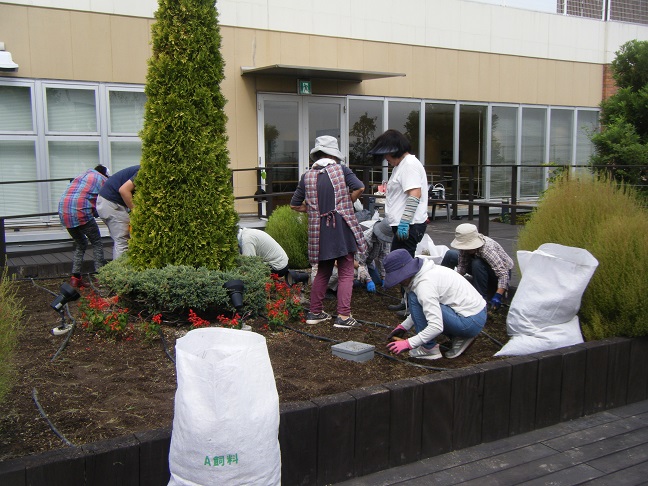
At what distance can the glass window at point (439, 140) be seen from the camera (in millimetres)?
14773

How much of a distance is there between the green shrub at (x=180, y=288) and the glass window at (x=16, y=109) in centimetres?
608

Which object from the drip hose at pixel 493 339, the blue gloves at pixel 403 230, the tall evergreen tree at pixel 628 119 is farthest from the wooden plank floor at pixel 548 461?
the tall evergreen tree at pixel 628 119

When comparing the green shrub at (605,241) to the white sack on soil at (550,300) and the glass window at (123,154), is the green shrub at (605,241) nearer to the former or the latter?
the white sack on soil at (550,300)

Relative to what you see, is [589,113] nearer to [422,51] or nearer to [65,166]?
[422,51]

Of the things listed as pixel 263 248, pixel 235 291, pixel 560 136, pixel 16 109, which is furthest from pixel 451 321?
pixel 560 136

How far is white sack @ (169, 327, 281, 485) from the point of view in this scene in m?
2.65

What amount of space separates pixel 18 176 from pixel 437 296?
835 centimetres

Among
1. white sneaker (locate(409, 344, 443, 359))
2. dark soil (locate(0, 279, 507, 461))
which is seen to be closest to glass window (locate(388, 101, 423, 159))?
dark soil (locate(0, 279, 507, 461))

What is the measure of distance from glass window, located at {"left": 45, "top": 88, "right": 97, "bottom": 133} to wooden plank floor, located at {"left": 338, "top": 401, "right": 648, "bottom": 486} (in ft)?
29.8

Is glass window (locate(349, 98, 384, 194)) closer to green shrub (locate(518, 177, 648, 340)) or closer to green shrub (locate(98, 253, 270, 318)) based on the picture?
green shrub (locate(518, 177, 648, 340))

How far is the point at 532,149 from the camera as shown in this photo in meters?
16.5

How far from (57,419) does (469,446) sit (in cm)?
230

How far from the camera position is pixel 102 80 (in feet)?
35.7

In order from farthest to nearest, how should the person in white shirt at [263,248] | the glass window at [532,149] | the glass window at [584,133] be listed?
the glass window at [584,133] < the glass window at [532,149] < the person in white shirt at [263,248]
